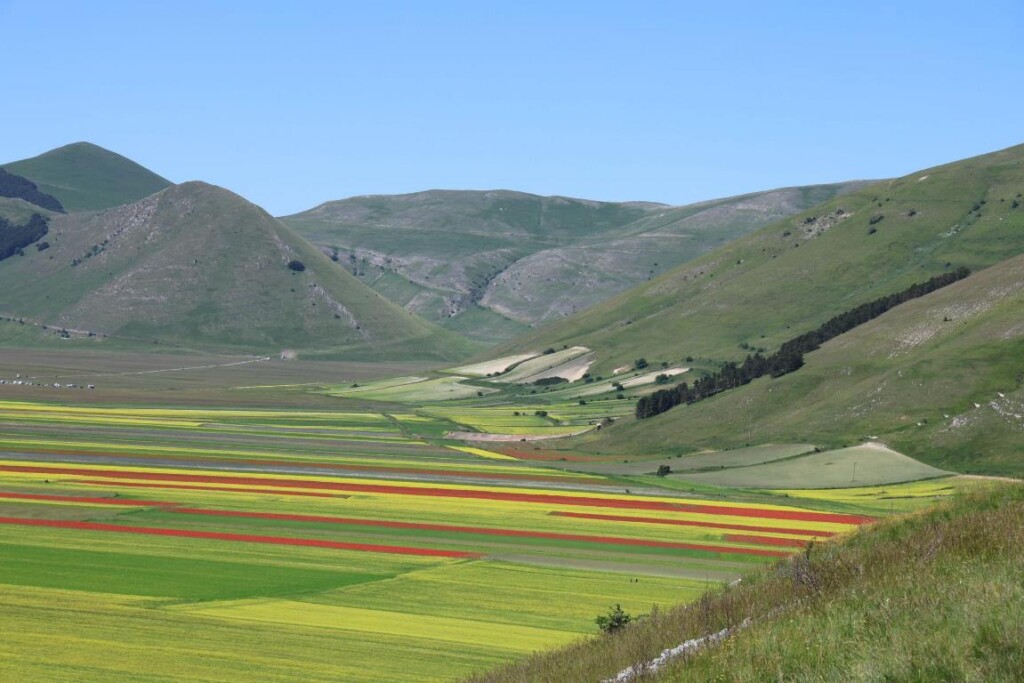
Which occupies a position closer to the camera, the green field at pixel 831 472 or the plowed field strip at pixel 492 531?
the plowed field strip at pixel 492 531

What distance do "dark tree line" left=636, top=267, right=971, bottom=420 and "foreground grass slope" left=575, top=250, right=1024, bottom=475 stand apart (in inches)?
86.3

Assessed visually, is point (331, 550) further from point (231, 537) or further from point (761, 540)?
point (761, 540)

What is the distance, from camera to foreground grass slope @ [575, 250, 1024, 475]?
95375mm

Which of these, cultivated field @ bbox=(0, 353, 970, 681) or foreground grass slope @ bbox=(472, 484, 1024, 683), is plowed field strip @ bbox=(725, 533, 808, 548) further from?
foreground grass slope @ bbox=(472, 484, 1024, 683)

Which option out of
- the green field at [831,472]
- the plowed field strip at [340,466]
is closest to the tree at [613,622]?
the plowed field strip at [340,466]

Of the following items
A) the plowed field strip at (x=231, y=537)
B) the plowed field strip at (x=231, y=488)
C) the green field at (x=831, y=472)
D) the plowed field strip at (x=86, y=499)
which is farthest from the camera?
the green field at (x=831, y=472)

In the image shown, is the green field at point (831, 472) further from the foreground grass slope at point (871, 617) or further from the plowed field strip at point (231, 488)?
the foreground grass slope at point (871, 617)

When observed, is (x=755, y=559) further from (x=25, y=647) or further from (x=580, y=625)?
(x=25, y=647)

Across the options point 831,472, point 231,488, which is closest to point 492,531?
point 231,488

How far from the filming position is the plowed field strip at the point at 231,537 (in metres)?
50.7

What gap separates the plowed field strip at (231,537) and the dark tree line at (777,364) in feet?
267

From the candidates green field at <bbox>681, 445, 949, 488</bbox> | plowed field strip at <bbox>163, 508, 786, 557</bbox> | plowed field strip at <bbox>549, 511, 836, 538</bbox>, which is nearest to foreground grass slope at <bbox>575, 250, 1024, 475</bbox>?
green field at <bbox>681, 445, 949, 488</bbox>

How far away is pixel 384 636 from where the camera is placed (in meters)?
33.9

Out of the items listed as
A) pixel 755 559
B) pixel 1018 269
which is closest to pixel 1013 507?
pixel 755 559
